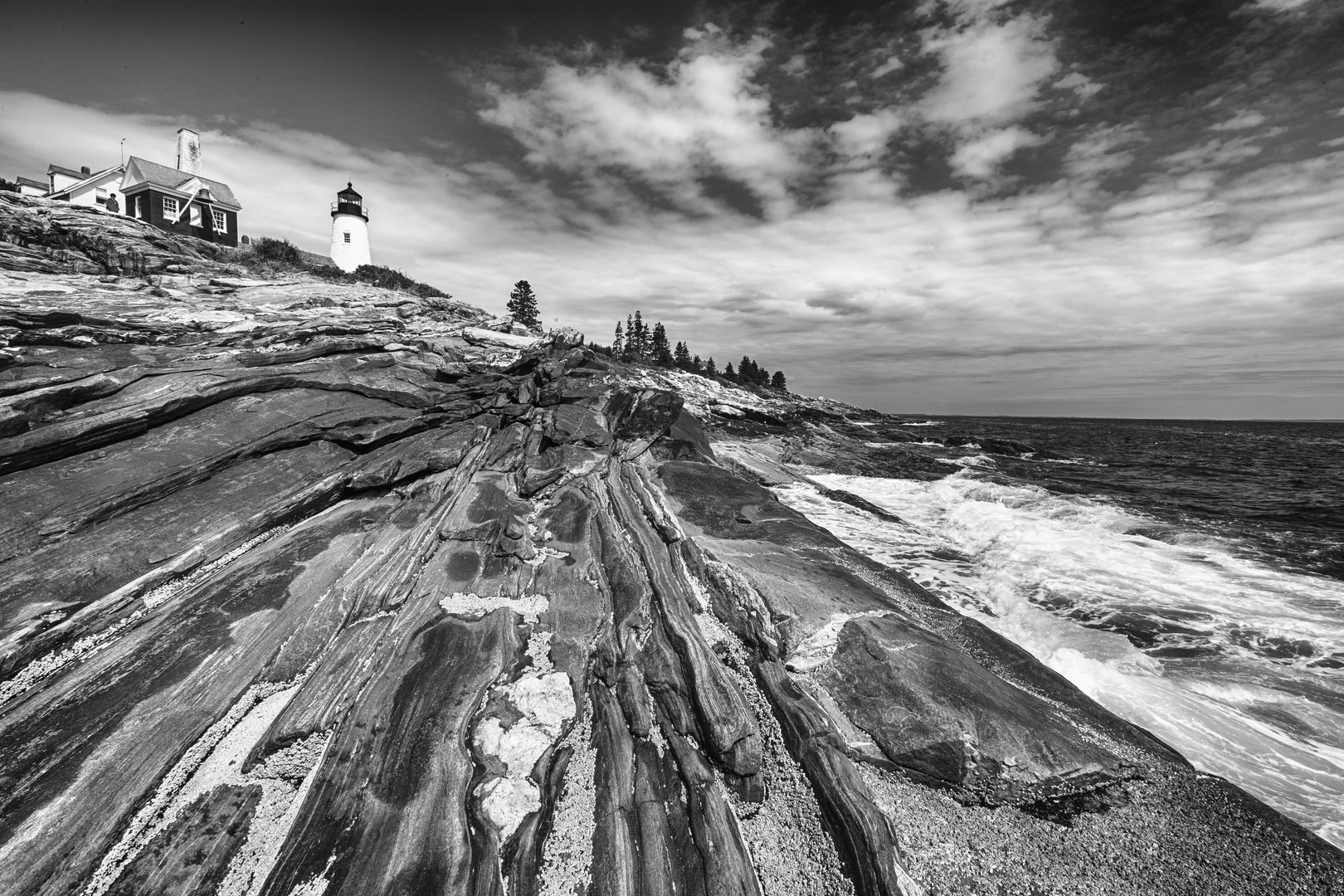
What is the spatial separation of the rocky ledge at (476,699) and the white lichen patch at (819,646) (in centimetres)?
5

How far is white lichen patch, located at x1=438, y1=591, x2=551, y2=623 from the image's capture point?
8766 mm

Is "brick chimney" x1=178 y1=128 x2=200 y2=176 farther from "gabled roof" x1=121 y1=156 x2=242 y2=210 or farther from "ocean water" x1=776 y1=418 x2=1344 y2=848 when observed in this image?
"ocean water" x1=776 y1=418 x2=1344 y2=848

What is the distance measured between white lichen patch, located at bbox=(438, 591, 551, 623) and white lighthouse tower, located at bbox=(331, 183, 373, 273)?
59.0m

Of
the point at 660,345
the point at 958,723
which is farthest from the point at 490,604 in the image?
the point at 660,345

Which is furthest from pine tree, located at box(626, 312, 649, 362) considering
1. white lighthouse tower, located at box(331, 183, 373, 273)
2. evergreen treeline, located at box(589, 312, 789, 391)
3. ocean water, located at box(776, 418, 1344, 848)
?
ocean water, located at box(776, 418, 1344, 848)

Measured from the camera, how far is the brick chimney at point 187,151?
161 ft

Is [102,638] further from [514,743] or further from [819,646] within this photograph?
[819,646]

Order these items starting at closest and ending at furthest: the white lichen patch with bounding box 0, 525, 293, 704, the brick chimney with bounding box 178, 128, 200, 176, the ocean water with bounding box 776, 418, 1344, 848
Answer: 1. the white lichen patch with bounding box 0, 525, 293, 704
2. the ocean water with bounding box 776, 418, 1344, 848
3. the brick chimney with bounding box 178, 128, 200, 176

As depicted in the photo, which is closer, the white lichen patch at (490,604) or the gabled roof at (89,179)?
the white lichen patch at (490,604)

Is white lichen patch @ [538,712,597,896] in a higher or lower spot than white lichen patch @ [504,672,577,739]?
lower

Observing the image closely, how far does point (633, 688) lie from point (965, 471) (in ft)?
118

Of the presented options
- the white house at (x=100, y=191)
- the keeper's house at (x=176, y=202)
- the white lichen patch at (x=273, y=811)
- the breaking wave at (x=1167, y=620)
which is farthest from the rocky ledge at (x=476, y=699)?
the white house at (x=100, y=191)

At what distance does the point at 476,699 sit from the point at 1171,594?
18.7 metres

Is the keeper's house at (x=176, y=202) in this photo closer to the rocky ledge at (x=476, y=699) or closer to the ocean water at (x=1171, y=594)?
the rocky ledge at (x=476, y=699)
